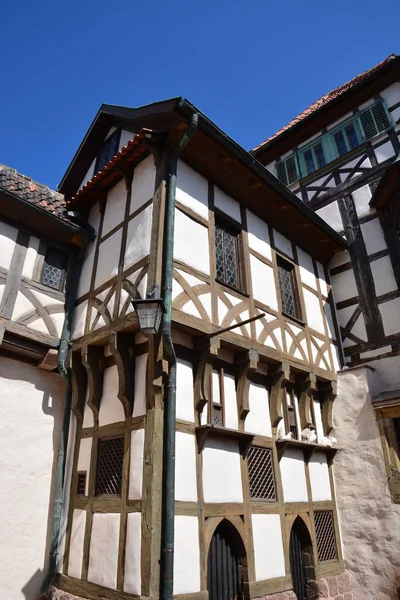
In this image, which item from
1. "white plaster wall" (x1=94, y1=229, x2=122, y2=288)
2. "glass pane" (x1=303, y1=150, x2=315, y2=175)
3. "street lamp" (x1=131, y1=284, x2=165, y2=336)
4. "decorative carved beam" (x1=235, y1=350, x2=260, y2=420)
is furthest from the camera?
"glass pane" (x1=303, y1=150, x2=315, y2=175)

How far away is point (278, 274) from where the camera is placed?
846 centimetres

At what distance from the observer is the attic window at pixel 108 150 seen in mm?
8438

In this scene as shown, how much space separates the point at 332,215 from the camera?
11.0 m

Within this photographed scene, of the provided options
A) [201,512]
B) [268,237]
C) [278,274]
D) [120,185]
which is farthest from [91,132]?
[201,512]

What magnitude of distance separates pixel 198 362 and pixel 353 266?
569 cm

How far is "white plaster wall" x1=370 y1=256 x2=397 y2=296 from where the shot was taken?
924 centimetres

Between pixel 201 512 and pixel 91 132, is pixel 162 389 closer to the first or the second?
pixel 201 512

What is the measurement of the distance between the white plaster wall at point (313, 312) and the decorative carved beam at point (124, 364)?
14.1ft

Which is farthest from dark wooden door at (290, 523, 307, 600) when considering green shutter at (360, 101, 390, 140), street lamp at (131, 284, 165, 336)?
green shutter at (360, 101, 390, 140)

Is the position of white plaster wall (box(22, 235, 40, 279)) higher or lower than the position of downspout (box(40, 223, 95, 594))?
higher

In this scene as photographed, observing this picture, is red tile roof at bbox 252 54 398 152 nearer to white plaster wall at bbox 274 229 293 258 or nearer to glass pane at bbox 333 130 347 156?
glass pane at bbox 333 130 347 156

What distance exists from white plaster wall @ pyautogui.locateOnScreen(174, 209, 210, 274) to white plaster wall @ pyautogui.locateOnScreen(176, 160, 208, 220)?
28 cm

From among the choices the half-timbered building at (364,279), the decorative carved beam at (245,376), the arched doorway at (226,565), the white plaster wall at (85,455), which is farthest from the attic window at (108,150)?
the arched doorway at (226,565)

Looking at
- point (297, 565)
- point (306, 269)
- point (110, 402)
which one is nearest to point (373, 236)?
point (306, 269)
